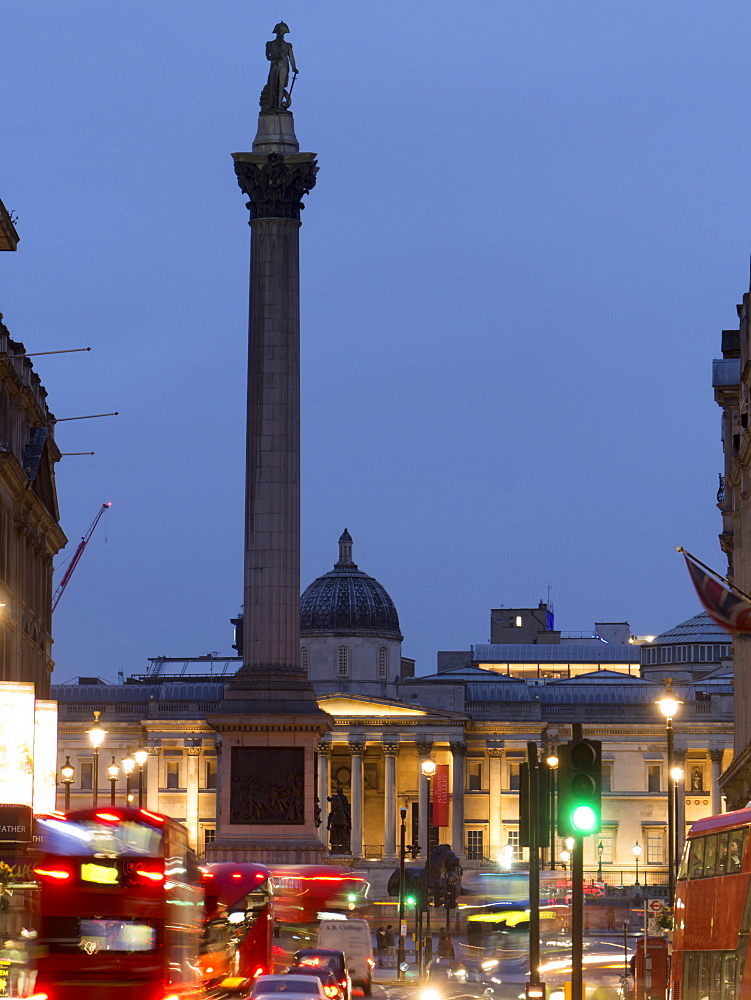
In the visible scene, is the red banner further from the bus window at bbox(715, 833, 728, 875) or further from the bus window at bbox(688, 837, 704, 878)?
the bus window at bbox(715, 833, 728, 875)

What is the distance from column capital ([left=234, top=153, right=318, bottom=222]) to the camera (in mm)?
103562

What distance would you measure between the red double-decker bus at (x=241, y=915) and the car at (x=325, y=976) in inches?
117

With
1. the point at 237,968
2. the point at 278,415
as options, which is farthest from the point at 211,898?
the point at 278,415

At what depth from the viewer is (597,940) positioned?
104312mm

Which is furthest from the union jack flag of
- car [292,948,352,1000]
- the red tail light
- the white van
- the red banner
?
the red banner

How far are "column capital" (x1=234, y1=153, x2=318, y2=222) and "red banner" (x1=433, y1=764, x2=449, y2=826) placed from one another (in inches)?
3251

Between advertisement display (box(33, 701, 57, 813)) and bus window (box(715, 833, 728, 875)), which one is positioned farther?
advertisement display (box(33, 701, 57, 813))

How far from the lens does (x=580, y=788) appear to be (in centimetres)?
3005

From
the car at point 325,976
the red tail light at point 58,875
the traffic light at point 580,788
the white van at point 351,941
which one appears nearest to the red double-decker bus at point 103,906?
the red tail light at point 58,875

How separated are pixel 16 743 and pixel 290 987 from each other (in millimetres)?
12866

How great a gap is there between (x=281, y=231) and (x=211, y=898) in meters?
49.9

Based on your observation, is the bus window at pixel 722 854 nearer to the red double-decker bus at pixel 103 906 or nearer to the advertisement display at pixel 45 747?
the red double-decker bus at pixel 103 906

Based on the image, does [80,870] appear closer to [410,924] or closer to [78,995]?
[78,995]

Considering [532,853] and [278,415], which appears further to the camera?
[278,415]
